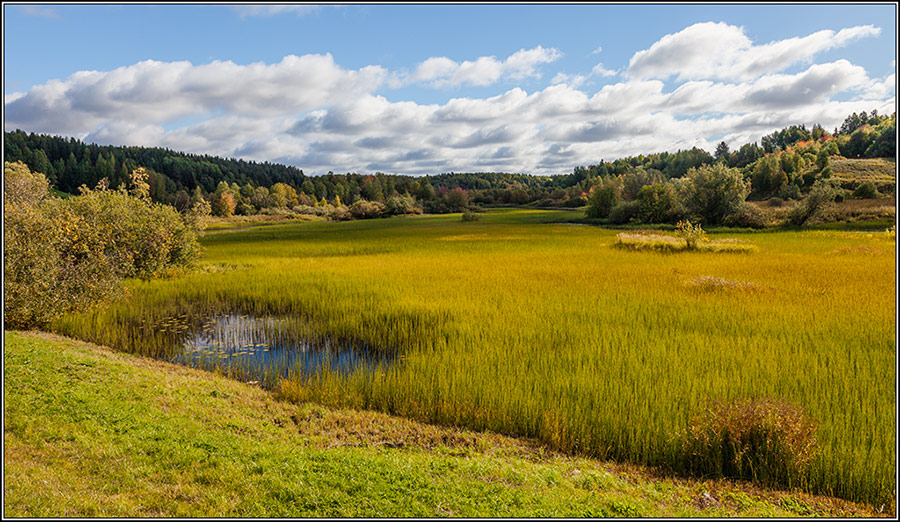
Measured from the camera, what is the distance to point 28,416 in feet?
24.3

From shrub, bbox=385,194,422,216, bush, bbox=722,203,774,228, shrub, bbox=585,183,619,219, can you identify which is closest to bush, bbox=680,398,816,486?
bush, bbox=722,203,774,228

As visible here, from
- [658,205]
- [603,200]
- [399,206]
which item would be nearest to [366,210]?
[399,206]

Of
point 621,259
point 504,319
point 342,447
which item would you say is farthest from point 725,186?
point 342,447

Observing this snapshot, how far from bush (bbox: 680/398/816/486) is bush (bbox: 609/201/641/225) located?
62.2 m

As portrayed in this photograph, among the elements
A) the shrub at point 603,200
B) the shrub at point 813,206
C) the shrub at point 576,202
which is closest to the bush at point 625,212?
the shrub at point 603,200

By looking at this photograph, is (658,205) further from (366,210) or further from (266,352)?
(366,210)

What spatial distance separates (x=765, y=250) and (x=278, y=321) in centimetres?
3249

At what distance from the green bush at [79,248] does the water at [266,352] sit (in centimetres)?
475

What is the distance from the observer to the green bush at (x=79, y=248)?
14242 mm

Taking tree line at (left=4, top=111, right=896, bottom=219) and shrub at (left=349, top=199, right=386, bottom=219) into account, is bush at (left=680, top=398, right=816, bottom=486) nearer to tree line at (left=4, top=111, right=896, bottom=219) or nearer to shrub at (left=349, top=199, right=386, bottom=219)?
tree line at (left=4, top=111, right=896, bottom=219)

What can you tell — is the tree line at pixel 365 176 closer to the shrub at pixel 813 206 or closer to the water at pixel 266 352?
the shrub at pixel 813 206

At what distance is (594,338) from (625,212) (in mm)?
58653

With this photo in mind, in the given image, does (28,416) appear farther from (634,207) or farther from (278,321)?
(634,207)

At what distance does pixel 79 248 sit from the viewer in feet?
61.1
